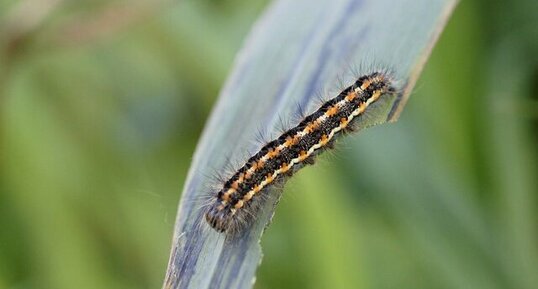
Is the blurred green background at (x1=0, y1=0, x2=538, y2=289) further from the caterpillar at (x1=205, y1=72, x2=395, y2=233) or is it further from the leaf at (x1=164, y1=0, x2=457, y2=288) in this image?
the leaf at (x1=164, y1=0, x2=457, y2=288)

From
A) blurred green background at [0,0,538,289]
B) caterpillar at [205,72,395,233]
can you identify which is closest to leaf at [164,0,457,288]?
caterpillar at [205,72,395,233]

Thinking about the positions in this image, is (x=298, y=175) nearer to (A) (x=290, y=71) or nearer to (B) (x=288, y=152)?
(B) (x=288, y=152)

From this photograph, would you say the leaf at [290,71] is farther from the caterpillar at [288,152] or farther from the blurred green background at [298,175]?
the blurred green background at [298,175]

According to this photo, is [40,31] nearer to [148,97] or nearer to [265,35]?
[148,97]

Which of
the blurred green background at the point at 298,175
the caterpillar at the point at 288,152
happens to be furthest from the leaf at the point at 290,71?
the blurred green background at the point at 298,175

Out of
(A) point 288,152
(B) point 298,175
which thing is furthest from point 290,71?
(B) point 298,175

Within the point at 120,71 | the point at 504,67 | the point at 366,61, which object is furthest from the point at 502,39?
the point at 120,71
